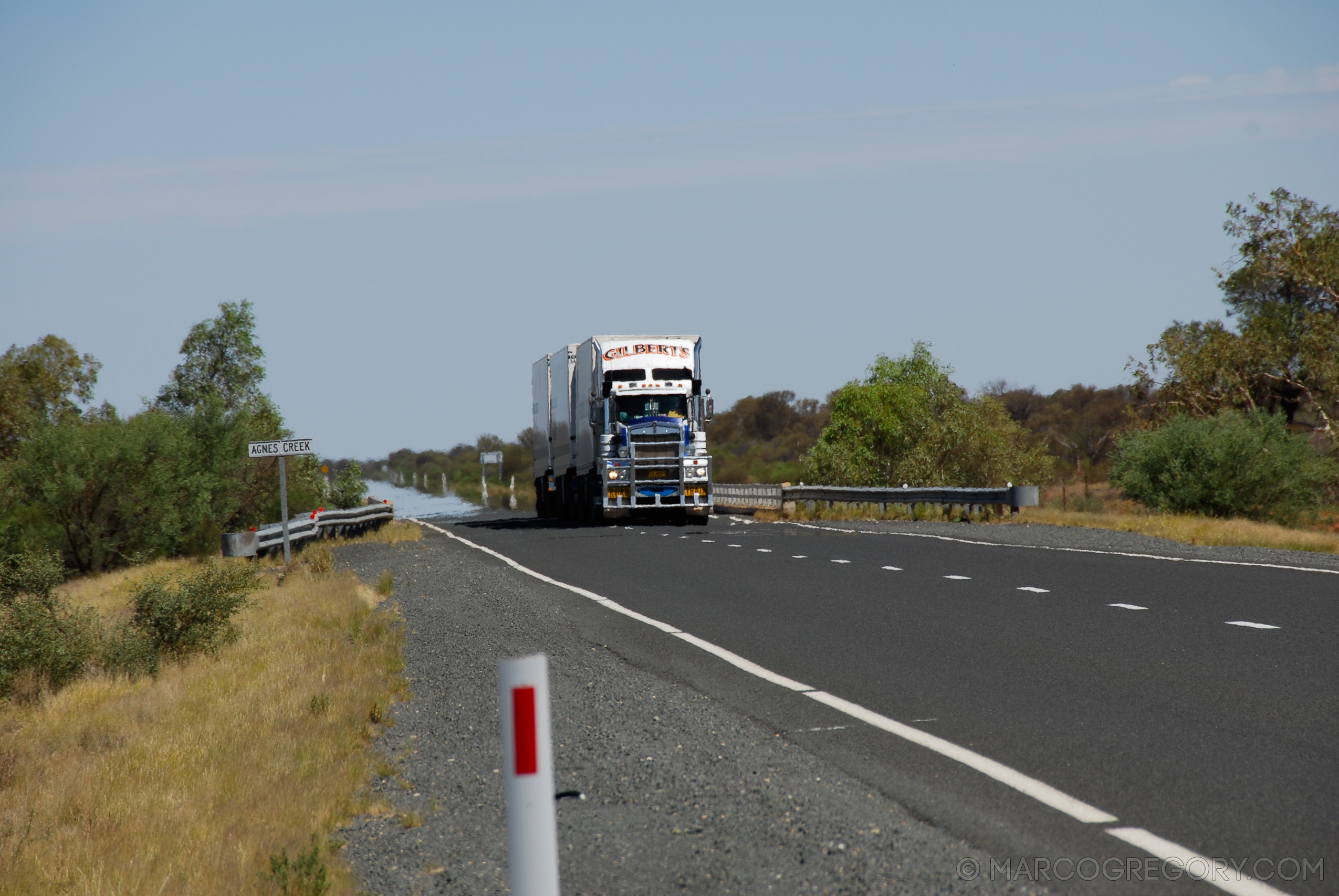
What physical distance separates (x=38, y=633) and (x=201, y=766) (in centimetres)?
688

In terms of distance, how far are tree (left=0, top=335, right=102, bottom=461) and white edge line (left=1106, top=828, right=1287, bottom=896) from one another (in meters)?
58.5

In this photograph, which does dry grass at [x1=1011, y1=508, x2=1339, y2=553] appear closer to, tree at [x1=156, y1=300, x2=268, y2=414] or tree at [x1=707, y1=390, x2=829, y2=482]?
tree at [x1=156, y1=300, x2=268, y2=414]

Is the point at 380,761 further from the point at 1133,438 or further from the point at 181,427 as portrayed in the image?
the point at 181,427

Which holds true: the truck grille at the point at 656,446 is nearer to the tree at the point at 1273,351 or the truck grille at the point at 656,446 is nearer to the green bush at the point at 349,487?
the tree at the point at 1273,351

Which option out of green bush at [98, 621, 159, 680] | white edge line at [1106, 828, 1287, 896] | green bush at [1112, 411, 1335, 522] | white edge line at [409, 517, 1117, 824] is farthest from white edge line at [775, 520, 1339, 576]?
green bush at [98, 621, 159, 680]

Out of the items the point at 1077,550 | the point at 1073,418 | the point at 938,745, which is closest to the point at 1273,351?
the point at 1077,550

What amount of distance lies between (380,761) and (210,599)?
25.9ft

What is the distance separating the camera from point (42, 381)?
61719 mm

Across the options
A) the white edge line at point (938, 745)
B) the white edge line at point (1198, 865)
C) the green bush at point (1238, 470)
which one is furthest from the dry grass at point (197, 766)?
the green bush at point (1238, 470)

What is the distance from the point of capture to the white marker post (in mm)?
3355

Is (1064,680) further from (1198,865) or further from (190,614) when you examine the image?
(190,614)

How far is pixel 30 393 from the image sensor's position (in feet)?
201

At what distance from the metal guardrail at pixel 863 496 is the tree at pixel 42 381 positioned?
108 ft

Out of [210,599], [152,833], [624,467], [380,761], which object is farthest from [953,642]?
[624,467]
